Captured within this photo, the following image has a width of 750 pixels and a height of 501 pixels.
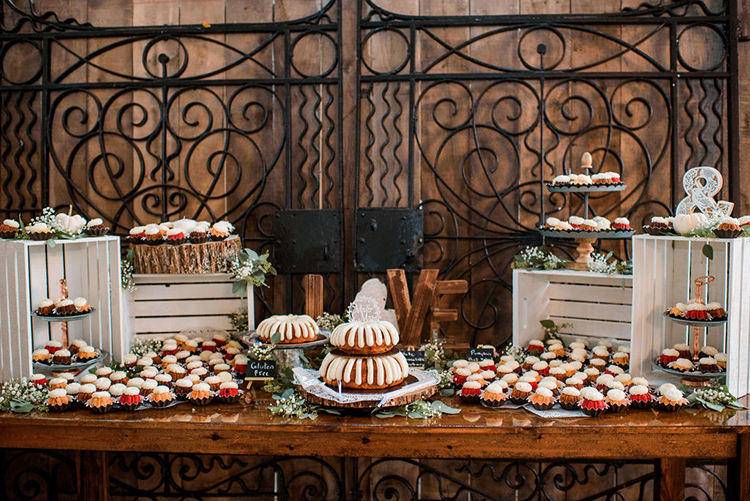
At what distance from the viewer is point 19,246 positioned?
118 inches

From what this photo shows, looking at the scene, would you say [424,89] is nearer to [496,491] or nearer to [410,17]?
[410,17]

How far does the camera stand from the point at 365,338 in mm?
2633

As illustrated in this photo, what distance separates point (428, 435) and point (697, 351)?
1389mm

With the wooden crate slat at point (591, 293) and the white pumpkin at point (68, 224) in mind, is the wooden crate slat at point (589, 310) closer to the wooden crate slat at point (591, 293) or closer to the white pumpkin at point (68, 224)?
the wooden crate slat at point (591, 293)

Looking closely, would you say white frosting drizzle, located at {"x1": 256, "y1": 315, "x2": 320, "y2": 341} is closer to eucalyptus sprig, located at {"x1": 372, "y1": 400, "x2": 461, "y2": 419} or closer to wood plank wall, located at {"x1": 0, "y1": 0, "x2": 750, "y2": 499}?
eucalyptus sprig, located at {"x1": 372, "y1": 400, "x2": 461, "y2": 419}

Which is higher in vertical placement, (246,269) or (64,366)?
(246,269)

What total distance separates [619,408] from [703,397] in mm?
396

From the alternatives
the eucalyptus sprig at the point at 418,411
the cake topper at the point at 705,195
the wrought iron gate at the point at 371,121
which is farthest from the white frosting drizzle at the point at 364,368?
the cake topper at the point at 705,195

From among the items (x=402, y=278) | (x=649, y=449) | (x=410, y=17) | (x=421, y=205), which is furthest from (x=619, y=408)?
(x=410, y=17)

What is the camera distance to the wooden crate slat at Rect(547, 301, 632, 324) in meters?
3.36

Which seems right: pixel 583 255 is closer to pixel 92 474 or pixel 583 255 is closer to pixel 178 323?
pixel 178 323

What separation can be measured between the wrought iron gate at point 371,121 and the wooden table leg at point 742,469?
154 cm

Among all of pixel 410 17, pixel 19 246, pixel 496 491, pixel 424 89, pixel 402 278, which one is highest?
pixel 410 17

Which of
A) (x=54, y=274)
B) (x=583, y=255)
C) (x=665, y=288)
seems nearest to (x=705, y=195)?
(x=665, y=288)
